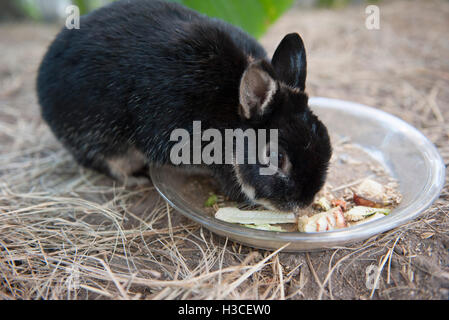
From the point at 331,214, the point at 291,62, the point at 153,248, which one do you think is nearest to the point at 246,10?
the point at 291,62

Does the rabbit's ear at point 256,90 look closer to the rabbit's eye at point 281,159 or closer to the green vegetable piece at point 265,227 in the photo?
the rabbit's eye at point 281,159

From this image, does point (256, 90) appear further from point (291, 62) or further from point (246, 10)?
point (246, 10)

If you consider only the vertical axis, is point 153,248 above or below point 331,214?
below

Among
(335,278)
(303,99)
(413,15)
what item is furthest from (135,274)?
(413,15)

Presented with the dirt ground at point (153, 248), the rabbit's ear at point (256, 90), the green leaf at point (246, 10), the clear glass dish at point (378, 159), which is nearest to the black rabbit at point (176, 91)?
the rabbit's ear at point (256, 90)

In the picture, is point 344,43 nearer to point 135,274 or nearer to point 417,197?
point 417,197

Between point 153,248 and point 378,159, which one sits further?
point 378,159
